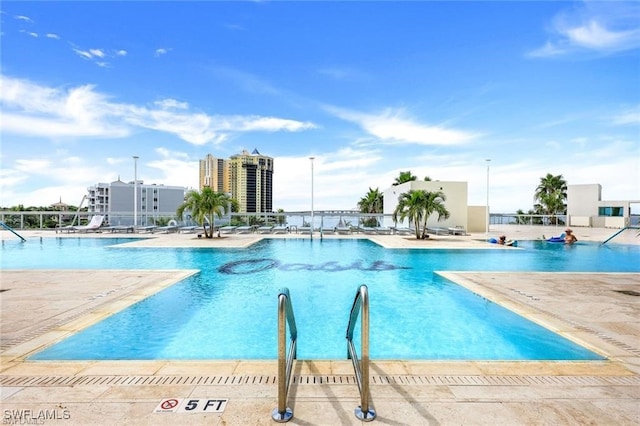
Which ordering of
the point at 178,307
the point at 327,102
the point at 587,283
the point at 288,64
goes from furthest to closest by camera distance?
the point at 327,102 < the point at 288,64 < the point at 587,283 < the point at 178,307

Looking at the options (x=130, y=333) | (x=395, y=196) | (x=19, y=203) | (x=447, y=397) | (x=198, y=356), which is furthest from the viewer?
(x=19, y=203)

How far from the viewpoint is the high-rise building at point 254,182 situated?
55969mm

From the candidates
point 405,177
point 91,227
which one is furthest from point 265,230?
point 405,177

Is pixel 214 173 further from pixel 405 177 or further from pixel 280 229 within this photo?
pixel 280 229

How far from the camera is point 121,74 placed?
53.1 feet

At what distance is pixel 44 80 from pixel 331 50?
13.0m

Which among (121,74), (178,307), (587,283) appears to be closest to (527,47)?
(587,283)

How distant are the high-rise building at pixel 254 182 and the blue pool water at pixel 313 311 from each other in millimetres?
43194

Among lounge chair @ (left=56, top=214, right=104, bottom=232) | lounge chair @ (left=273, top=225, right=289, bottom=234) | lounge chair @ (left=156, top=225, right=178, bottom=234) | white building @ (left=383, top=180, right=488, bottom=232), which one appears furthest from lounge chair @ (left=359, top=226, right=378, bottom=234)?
lounge chair @ (left=56, top=214, right=104, bottom=232)

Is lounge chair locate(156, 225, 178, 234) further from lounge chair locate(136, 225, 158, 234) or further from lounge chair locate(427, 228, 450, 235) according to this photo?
lounge chair locate(427, 228, 450, 235)

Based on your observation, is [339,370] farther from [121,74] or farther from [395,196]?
[395,196]

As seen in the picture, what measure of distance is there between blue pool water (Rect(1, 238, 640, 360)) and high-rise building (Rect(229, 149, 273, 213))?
142 feet

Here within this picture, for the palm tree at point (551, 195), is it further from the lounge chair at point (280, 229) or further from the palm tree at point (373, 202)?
the lounge chair at point (280, 229)

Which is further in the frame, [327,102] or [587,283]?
[327,102]
